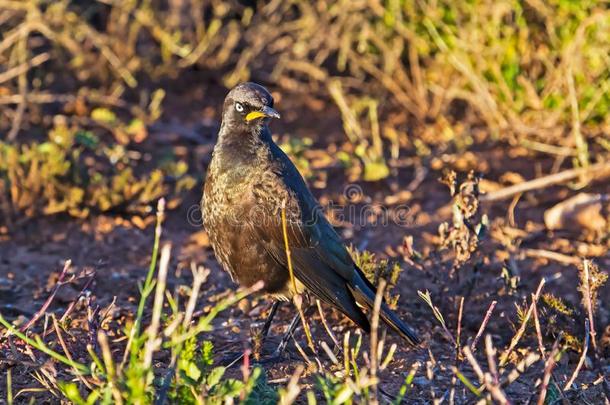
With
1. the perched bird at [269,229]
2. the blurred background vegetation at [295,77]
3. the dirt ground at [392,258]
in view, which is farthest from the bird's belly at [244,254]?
the blurred background vegetation at [295,77]

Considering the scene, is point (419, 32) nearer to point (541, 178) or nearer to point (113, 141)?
point (541, 178)

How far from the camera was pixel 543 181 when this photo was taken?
6125 millimetres

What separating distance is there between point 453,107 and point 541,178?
1773mm

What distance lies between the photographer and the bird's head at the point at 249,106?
463cm

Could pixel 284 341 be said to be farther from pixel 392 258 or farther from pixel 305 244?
pixel 392 258

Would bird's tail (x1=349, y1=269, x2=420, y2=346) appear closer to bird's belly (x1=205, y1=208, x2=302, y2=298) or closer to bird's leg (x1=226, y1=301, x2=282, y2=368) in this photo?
bird's belly (x1=205, y1=208, x2=302, y2=298)

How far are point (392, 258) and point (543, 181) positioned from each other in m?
1.31

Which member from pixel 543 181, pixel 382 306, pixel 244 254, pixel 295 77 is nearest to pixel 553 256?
pixel 543 181

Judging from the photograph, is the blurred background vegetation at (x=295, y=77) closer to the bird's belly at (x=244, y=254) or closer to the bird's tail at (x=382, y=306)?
the bird's belly at (x=244, y=254)

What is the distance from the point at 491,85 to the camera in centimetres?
705

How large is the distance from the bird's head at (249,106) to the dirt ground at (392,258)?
990 mm

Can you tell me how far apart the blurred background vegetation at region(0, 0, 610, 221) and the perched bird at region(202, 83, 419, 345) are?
1.63m

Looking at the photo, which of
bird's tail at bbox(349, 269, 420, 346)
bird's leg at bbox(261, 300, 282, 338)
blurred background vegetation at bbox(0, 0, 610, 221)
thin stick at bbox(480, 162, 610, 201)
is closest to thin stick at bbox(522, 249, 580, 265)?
thin stick at bbox(480, 162, 610, 201)

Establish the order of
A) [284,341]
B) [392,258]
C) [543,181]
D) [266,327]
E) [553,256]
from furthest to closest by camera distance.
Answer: [543,181], [392,258], [553,256], [266,327], [284,341]
